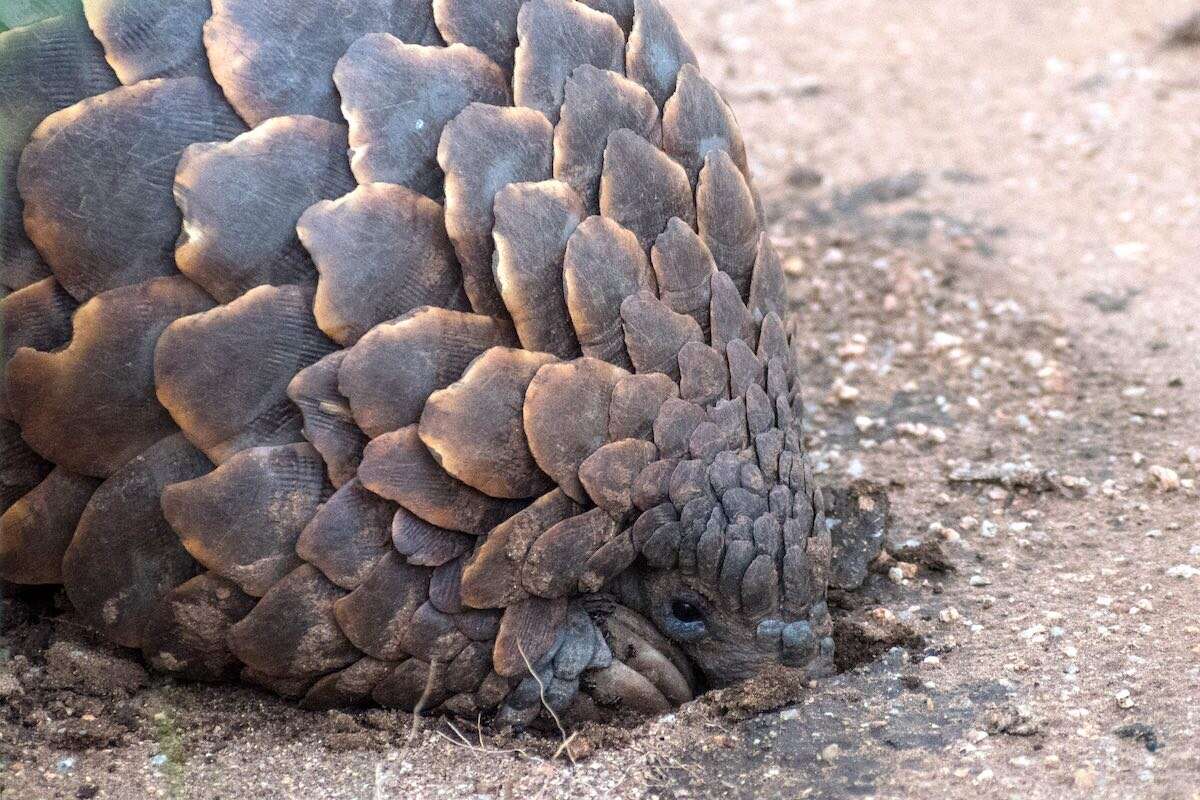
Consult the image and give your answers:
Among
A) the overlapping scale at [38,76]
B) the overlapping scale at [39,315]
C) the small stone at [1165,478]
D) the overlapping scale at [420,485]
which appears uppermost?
the overlapping scale at [38,76]

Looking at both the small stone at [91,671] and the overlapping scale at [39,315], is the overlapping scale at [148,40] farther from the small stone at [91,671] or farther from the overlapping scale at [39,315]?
the small stone at [91,671]

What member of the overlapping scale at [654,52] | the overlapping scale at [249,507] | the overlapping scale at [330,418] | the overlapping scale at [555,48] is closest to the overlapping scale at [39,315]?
the overlapping scale at [249,507]

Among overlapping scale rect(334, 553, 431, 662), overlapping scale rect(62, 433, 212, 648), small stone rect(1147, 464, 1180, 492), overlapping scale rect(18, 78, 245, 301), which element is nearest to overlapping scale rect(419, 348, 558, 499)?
overlapping scale rect(334, 553, 431, 662)

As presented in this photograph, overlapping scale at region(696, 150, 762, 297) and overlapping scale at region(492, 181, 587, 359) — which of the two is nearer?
overlapping scale at region(492, 181, 587, 359)

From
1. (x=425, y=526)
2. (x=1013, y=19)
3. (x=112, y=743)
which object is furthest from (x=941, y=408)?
(x=1013, y=19)

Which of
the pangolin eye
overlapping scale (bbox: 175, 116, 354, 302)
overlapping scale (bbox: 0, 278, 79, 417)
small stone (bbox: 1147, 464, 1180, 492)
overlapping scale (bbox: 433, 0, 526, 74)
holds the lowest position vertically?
small stone (bbox: 1147, 464, 1180, 492)

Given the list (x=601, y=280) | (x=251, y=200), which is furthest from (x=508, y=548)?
(x=251, y=200)

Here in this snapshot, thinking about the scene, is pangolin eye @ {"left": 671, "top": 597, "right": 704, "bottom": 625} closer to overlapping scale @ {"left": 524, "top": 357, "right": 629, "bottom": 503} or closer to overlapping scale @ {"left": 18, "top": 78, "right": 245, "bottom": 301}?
overlapping scale @ {"left": 524, "top": 357, "right": 629, "bottom": 503}
